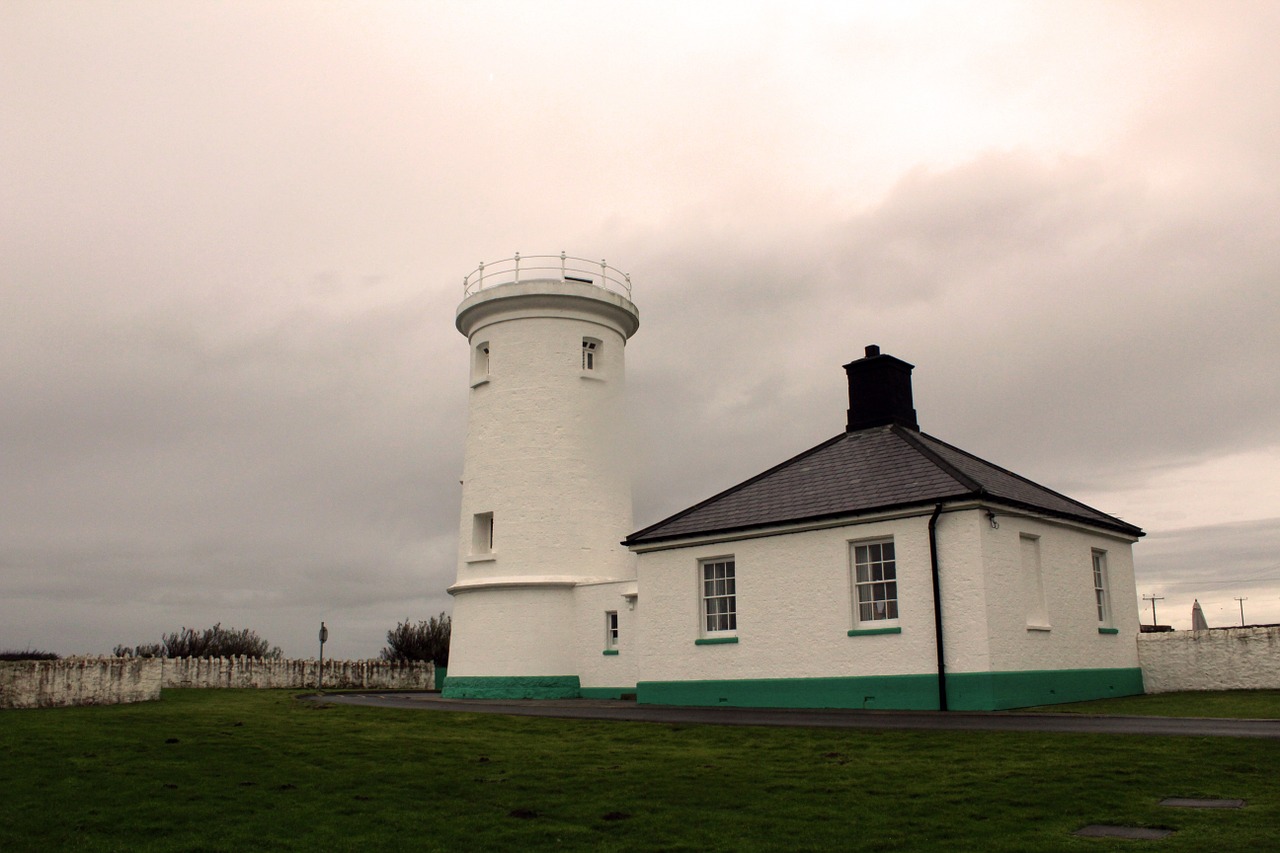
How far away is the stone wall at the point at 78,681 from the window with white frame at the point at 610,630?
996 centimetres

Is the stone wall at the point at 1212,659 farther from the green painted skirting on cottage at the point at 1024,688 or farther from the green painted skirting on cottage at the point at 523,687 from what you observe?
the green painted skirting on cottage at the point at 523,687

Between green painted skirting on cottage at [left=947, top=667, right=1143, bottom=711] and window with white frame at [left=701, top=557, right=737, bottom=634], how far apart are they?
5.03m

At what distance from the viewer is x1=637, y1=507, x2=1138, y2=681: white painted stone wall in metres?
17.6

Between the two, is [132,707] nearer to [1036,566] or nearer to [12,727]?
[12,727]

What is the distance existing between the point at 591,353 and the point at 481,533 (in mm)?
5627

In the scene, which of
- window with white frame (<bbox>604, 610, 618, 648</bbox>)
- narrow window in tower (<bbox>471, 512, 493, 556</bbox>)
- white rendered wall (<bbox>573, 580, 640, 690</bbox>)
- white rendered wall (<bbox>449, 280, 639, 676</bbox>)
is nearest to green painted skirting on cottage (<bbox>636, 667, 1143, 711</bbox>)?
white rendered wall (<bbox>573, 580, 640, 690</bbox>)

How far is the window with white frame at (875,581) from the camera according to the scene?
61.6 feet

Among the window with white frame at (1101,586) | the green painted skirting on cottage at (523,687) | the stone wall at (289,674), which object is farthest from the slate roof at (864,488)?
the stone wall at (289,674)

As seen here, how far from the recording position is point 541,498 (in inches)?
1033

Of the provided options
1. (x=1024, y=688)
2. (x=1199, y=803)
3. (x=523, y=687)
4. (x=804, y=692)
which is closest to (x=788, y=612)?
(x=804, y=692)

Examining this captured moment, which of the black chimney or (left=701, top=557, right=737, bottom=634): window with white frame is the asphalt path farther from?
the black chimney

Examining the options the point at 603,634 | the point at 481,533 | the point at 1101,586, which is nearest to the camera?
the point at 1101,586

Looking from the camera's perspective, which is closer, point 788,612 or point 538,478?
point 788,612

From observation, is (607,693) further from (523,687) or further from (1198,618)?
(1198,618)
